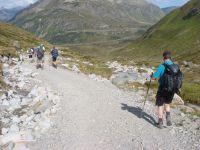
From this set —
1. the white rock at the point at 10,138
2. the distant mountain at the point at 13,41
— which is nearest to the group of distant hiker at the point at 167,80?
the white rock at the point at 10,138

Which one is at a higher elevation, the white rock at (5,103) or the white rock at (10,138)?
the white rock at (10,138)

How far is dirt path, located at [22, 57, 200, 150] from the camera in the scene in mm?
14492

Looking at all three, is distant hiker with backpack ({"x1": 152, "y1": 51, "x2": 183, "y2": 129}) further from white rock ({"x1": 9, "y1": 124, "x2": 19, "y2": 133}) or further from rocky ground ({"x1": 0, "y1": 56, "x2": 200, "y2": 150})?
white rock ({"x1": 9, "y1": 124, "x2": 19, "y2": 133})

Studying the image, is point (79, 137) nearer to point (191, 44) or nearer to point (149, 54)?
point (191, 44)

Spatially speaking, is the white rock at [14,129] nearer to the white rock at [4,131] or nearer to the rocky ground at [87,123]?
the rocky ground at [87,123]

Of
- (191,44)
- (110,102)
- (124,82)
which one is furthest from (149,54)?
(110,102)

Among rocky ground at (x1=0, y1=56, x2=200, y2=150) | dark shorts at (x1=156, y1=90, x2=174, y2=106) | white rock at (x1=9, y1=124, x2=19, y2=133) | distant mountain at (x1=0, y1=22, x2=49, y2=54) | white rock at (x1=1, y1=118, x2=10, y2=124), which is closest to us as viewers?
rocky ground at (x1=0, y1=56, x2=200, y2=150)

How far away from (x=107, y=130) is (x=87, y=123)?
4.58ft

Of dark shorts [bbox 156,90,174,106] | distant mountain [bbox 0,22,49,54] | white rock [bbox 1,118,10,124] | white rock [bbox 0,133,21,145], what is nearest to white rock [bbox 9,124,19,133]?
white rock [bbox 0,133,21,145]

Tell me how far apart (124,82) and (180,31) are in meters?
165

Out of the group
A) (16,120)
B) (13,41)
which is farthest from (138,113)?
(13,41)

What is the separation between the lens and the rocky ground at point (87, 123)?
1473 centimetres

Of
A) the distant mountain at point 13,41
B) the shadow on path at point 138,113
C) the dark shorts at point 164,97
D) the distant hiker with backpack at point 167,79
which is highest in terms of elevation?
the distant hiker with backpack at point 167,79

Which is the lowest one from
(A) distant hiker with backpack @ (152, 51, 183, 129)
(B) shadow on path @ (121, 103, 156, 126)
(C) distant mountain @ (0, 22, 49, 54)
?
(C) distant mountain @ (0, 22, 49, 54)
